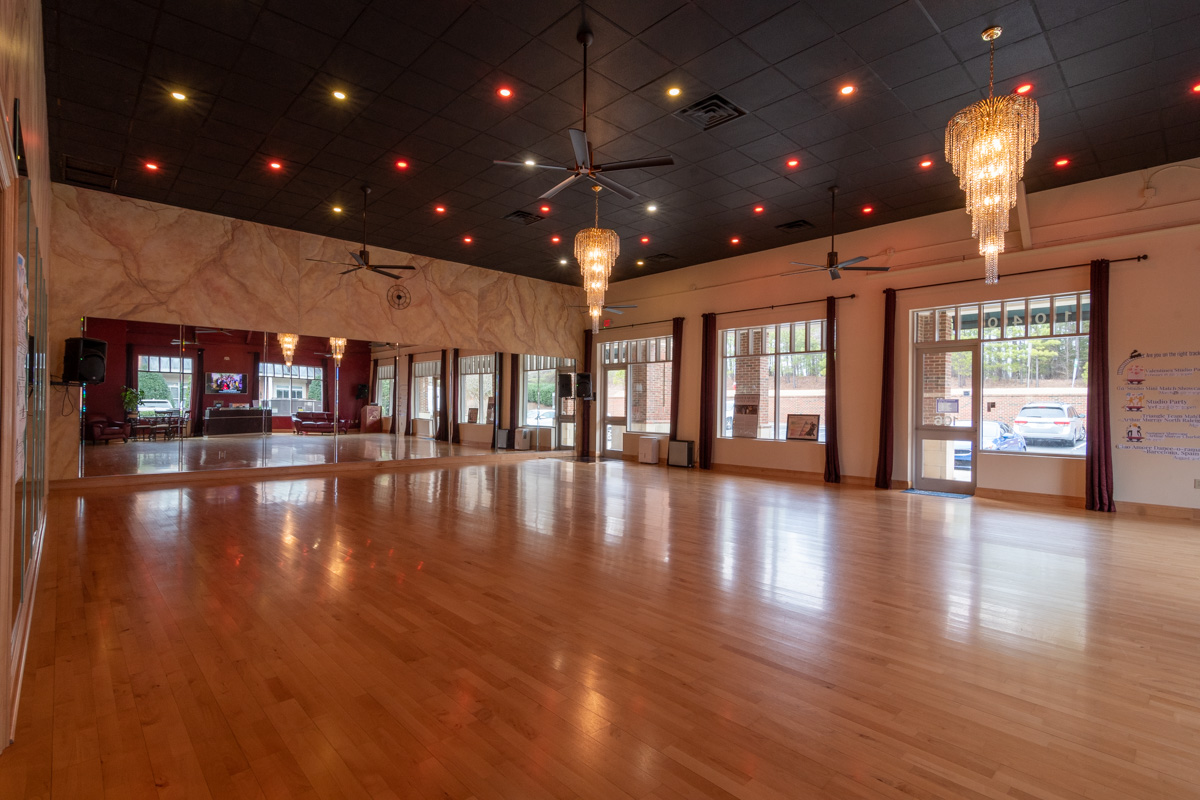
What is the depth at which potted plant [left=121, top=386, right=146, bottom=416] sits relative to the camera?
8.66 metres

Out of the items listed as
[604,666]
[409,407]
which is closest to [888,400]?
[604,666]

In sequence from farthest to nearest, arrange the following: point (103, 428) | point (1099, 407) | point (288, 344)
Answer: point (288, 344) < point (103, 428) < point (1099, 407)

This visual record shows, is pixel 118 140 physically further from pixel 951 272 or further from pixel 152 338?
pixel 951 272

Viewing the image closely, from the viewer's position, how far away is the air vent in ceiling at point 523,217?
30.0ft

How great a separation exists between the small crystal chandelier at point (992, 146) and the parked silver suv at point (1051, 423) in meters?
4.12

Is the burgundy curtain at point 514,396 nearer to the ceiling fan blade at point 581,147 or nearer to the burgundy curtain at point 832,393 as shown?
the burgundy curtain at point 832,393

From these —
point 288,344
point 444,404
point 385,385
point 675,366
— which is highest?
point 288,344

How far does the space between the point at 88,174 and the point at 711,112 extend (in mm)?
8334

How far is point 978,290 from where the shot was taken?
8562mm

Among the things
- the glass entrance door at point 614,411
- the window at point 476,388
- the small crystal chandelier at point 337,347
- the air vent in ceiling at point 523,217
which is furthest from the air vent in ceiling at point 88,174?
the glass entrance door at point 614,411

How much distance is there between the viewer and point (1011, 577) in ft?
14.4

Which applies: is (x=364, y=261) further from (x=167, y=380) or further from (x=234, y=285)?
(x=167, y=380)

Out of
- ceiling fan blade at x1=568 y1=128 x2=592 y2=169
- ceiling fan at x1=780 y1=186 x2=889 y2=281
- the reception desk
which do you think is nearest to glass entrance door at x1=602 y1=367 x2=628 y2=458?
ceiling fan at x1=780 y1=186 x2=889 y2=281

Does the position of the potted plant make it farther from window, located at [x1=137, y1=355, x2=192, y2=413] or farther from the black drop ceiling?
the black drop ceiling
